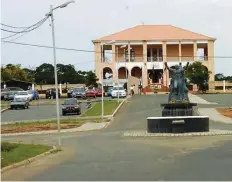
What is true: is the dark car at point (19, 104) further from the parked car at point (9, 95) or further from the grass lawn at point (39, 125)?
the grass lawn at point (39, 125)

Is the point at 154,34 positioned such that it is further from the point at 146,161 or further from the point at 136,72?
the point at 146,161

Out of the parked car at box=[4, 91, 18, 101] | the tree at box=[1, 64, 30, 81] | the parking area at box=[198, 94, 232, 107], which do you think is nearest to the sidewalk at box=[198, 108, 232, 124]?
the parking area at box=[198, 94, 232, 107]

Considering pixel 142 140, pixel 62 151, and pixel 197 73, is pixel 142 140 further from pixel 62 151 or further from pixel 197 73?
pixel 197 73

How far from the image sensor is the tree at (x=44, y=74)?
129250mm

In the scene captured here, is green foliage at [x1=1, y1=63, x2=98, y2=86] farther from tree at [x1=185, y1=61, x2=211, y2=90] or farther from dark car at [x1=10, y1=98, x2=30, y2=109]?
dark car at [x1=10, y1=98, x2=30, y2=109]

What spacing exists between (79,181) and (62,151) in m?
9.18

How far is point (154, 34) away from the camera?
3937 inches

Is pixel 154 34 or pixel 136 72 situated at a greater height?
pixel 154 34

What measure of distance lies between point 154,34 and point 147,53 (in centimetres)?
405

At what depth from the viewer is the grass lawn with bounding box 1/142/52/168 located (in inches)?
674

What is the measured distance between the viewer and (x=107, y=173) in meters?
14.1

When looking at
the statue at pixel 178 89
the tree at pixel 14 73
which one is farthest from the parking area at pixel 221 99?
the tree at pixel 14 73

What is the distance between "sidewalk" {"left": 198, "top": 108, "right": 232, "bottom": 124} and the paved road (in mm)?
14280

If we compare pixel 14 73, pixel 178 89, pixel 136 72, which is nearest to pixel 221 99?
pixel 178 89
